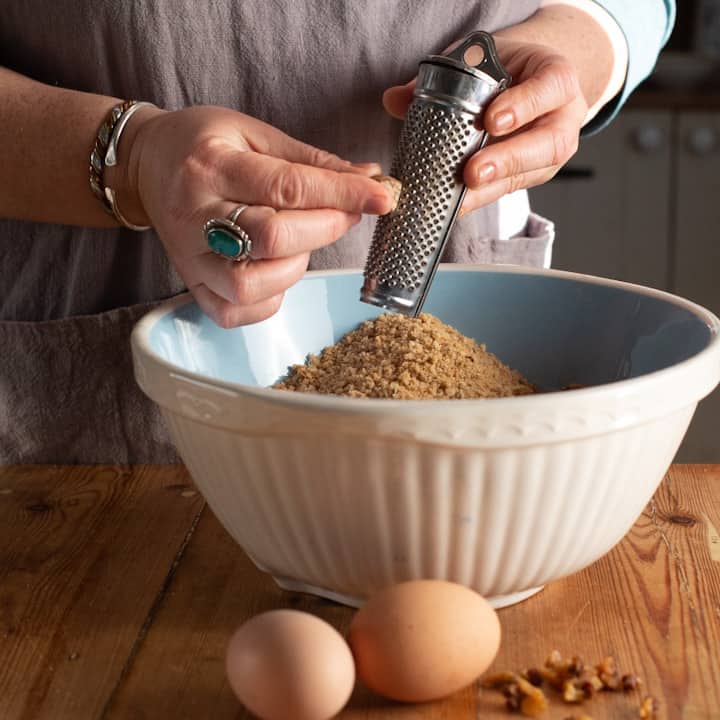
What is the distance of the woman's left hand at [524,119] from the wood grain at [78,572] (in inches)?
15.9

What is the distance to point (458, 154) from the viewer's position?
0.91 meters

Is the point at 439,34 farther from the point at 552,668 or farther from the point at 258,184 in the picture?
the point at 552,668

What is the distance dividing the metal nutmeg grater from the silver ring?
0.16 meters

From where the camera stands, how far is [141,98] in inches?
44.4

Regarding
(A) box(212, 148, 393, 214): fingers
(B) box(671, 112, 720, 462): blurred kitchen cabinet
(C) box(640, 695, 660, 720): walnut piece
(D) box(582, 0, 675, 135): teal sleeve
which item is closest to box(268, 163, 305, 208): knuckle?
(A) box(212, 148, 393, 214): fingers

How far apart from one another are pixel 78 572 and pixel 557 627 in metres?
0.38

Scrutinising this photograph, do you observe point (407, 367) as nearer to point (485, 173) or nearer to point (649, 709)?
point (485, 173)

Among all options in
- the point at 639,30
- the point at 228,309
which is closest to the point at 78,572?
the point at 228,309

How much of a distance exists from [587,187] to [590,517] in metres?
2.29

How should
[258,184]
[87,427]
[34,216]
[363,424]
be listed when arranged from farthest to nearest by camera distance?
[87,427]
[34,216]
[258,184]
[363,424]

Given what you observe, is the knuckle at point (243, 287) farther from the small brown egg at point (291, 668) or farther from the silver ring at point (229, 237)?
the small brown egg at point (291, 668)

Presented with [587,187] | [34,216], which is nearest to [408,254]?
[34,216]

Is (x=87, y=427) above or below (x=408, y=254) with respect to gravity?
below

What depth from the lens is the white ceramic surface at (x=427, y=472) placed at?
70cm
